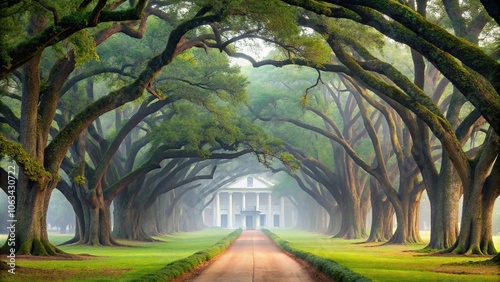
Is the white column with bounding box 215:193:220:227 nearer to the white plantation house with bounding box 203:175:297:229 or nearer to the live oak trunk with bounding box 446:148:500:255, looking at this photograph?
the white plantation house with bounding box 203:175:297:229

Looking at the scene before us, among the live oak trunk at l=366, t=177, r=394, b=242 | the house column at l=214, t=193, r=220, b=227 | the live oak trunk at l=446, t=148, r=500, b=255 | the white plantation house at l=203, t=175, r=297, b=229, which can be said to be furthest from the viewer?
the house column at l=214, t=193, r=220, b=227

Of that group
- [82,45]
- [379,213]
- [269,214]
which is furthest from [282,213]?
[82,45]

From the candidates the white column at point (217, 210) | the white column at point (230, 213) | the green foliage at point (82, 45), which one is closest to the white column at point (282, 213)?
the white column at point (230, 213)

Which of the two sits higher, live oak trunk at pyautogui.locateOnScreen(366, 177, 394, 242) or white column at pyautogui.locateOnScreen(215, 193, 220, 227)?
white column at pyautogui.locateOnScreen(215, 193, 220, 227)

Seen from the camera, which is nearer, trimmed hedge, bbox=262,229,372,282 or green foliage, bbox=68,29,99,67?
trimmed hedge, bbox=262,229,372,282

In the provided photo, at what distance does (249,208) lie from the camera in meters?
134

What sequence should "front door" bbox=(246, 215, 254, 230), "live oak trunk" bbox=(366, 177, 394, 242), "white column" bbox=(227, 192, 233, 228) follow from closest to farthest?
"live oak trunk" bbox=(366, 177, 394, 242), "front door" bbox=(246, 215, 254, 230), "white column" bbox=(227, 192, 233, 228)

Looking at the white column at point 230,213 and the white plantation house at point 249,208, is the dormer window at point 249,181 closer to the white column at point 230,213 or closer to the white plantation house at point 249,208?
the white plantation house at point 249,208

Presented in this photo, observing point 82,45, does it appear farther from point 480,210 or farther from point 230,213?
point 230,213

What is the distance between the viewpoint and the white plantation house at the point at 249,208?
13400cm

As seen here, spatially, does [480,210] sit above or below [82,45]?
below

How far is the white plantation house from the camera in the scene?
440ft

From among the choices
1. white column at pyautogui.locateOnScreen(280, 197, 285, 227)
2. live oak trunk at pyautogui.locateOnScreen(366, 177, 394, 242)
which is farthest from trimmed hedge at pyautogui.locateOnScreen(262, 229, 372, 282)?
white column at pyautogui.locateOnScreen(280, 197, 285, 227)

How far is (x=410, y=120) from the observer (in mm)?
30203
